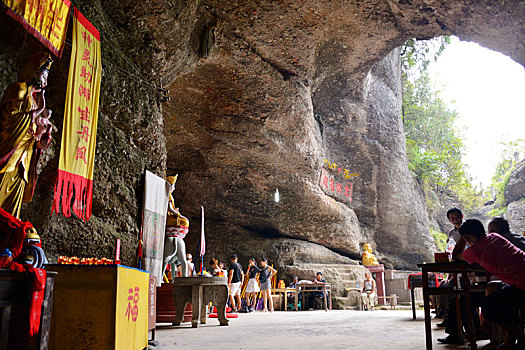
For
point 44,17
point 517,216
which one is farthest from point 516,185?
point 44,17

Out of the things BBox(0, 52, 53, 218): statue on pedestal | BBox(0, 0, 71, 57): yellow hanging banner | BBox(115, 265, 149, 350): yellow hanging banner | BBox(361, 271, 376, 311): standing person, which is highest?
BBox(0, 0, 71, 57): yellow hanging banner

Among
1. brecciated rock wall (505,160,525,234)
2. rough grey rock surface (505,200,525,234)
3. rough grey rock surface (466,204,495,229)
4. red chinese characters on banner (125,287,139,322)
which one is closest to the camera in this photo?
red chinese characters on banner (125,287,139,322)

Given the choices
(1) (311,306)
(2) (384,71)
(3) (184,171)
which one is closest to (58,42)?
(3) (184,171)

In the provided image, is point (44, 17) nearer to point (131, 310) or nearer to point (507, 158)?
point (131, 310)

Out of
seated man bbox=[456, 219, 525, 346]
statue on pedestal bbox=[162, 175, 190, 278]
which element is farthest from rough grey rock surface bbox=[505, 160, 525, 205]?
seated man bbox=[456, 219, 525, 346]

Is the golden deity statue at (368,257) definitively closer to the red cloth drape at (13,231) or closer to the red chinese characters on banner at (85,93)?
the red chinese characters on banner at (85,93)

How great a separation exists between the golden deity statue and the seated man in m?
12.2

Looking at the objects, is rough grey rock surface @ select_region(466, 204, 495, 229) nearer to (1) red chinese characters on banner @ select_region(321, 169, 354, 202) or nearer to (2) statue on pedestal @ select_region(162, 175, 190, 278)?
(1) red chinese characters on banner @ select_region(321, 169, 354, 202)

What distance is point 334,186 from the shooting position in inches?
612

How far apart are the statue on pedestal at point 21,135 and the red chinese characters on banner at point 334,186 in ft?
37.0

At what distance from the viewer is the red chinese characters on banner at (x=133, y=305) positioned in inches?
118

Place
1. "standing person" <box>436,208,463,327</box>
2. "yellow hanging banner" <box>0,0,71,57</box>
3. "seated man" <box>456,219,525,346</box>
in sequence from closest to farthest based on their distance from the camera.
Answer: "seated man" <box>456,219,525,346</box>
"yellow hanging banner" <box>0,0,71,57</box>
"standing person" <box>436,208,463,327</box>

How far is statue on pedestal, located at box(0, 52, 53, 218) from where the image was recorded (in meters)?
4.23

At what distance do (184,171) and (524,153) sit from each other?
21.5m
